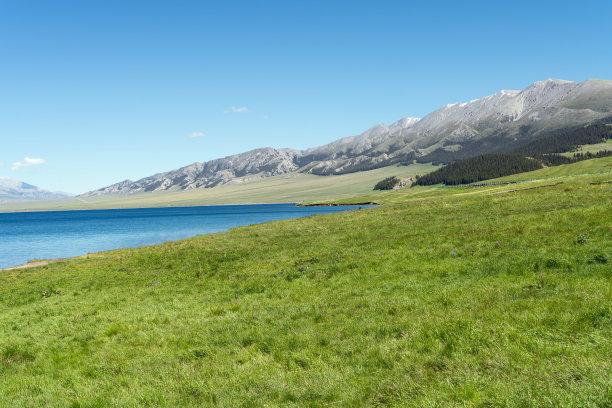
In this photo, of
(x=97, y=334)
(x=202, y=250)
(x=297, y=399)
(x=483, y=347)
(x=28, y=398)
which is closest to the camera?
(x=297, y=399)

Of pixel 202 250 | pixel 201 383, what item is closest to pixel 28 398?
pixel 201 383

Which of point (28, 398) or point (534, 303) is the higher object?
point (534, 303)

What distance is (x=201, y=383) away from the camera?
Result: 30.7 feet

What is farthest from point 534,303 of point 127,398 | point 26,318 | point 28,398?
point 26,318

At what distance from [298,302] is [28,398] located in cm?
1053

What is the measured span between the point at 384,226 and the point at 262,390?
29277mm

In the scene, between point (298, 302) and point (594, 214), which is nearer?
point (298, 302)

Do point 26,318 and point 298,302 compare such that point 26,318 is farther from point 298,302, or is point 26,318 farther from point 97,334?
point 298,302

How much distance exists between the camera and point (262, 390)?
866 cm

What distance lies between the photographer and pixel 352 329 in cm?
1193

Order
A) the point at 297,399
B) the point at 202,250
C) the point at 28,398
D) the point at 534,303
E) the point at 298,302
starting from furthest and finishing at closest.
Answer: the point at 202,250, the point at 298,302, the point at 534,303, the point at 28,398, the point at 297,399

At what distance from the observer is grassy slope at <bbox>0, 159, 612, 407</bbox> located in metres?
7.68

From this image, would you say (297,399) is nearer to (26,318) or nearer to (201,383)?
(201,383)

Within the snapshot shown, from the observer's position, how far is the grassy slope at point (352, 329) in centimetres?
768
